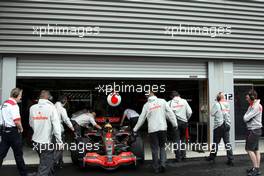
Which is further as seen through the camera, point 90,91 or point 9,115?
point 90,91

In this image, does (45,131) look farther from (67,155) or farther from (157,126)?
(67,155)

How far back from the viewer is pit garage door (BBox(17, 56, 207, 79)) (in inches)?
339

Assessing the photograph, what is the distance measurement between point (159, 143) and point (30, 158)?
142 inches

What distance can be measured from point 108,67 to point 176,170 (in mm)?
3376

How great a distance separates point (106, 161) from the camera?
6867 millimetres

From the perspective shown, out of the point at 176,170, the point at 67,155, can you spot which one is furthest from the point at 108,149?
the point at 67,155

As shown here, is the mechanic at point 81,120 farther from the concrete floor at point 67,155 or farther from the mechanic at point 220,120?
the mechanic at point 220,120

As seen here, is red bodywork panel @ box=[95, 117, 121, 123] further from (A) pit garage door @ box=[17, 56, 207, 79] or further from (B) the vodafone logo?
(A) pit garage door @ box=[17, 56, 207, 79]

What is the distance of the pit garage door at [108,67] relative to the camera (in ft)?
28.2

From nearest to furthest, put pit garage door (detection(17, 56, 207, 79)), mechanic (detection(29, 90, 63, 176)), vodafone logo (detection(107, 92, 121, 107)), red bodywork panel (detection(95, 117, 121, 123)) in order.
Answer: mechanic (detection(29, 90, 63, 176)), red bodywork panel (detection(95, 117, 121, 123)), pit garage door (detection(17, 56, 207, 79)), vodafone logo (detection(107, 92, 121, 107))

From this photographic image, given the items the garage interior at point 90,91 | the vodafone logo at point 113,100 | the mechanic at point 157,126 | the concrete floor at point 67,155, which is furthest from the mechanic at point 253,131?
the garage interior at point 90,91

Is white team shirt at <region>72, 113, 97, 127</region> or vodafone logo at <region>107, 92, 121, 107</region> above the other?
vodafone logo at <region>107, 92, 121, 107</region>

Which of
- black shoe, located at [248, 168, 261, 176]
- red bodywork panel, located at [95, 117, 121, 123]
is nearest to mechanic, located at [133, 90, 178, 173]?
red bodywork panel, located at [95, 117, 121, 123]

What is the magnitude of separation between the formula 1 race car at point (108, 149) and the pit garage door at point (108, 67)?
1657 millimetres
